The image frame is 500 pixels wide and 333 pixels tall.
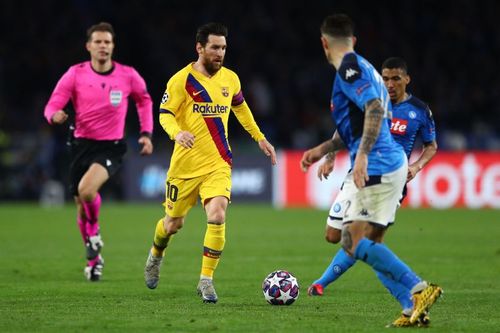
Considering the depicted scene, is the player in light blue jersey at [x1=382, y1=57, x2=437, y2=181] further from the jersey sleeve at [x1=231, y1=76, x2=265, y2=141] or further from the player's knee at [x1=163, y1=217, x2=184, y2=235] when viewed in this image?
the player's knee at [x1=163, y1=217, x2=184, y2=235]

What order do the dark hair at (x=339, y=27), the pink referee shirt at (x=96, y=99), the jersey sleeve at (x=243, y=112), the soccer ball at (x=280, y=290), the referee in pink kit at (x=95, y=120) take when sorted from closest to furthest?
the dark hair at (x=339, y=27) < the soccer ball at (x=280, y=290) < the jersey sleeve at (x=243, y=112) < the referee in pink kit at (x=95, y=120) < the pink referee shirt at (x=96, y=99)

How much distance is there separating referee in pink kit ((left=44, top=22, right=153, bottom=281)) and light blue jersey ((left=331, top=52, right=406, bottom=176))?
425cm

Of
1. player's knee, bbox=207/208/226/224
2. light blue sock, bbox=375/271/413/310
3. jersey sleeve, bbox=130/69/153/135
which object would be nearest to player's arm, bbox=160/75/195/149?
player's knee, bbox=207/208/226/224

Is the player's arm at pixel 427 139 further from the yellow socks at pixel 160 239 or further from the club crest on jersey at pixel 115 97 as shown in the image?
the club crest on jersey at pixel 115 97

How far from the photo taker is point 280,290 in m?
9.03

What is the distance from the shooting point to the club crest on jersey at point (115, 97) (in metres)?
11.9

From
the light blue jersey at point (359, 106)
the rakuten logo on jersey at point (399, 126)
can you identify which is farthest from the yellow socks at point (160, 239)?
the light blue jersey at point (359, 106)

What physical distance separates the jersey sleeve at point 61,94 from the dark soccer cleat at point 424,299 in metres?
5.43

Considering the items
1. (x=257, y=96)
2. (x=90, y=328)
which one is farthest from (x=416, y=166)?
(x=257, y=96)

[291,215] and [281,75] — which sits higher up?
[281,75]

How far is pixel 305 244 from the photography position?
16.1m

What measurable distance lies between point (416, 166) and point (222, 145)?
189cm

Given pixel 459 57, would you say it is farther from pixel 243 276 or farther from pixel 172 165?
pixel 172 165

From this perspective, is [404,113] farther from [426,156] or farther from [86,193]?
[86,193]
